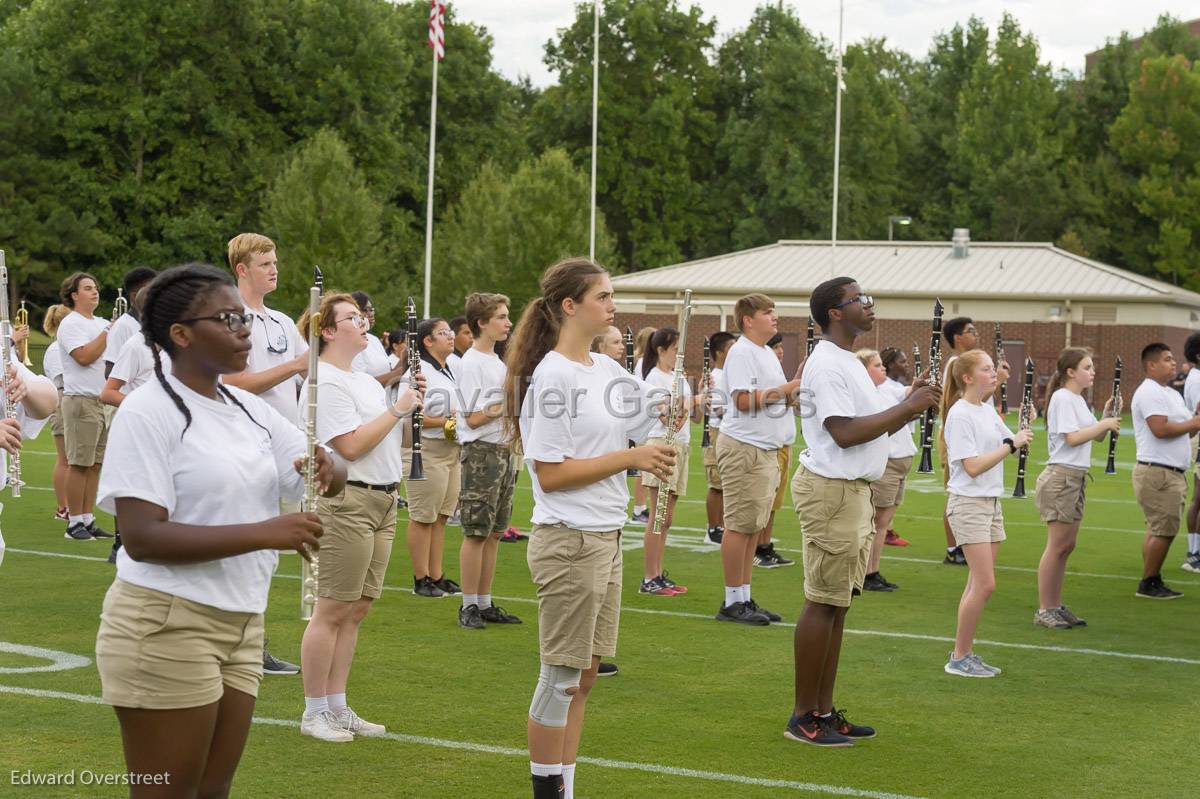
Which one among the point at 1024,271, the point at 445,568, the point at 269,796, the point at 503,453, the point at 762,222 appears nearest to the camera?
the point at 269,796

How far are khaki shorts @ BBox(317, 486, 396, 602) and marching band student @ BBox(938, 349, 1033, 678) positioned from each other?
368 cm

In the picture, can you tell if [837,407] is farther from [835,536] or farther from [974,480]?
[974,480]

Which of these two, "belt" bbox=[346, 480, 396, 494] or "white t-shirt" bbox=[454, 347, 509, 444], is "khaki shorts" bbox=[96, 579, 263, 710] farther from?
"white t-shirt" bbox=[454, 347, 509, 444]

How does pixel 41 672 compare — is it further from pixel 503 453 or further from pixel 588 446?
pixel 588 446

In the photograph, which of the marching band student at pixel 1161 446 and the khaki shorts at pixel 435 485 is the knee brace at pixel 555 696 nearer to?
the khaki shorts at pixel 435 485

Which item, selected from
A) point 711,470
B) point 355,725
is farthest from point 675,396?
Answer: point 711,470

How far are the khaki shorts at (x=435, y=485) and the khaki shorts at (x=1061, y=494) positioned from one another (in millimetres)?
4465

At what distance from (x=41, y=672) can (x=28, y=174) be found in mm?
46320

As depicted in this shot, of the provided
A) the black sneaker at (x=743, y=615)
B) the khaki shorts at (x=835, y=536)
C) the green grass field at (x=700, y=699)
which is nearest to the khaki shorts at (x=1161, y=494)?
the green grass field at (x=700, y=699)

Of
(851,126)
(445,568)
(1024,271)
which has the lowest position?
(445,568)

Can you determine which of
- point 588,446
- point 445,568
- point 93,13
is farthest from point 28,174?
point 588,446

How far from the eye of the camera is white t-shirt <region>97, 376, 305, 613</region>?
3.71 m

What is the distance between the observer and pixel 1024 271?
4828 centimetres

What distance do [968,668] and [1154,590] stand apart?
3.84 meters
